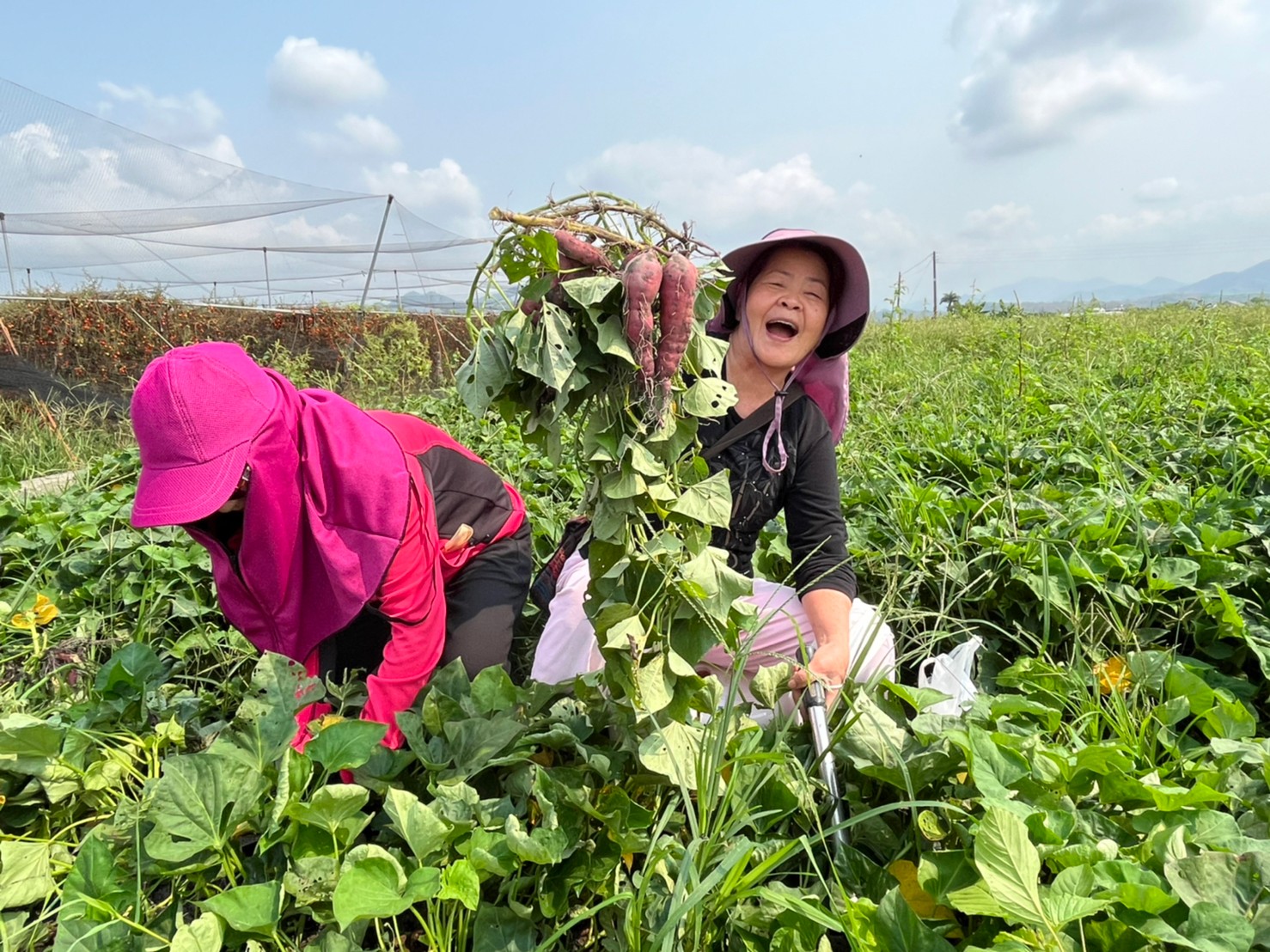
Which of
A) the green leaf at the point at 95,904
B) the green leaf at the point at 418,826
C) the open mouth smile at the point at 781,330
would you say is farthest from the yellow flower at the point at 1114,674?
the green leaf at the point at 95,904

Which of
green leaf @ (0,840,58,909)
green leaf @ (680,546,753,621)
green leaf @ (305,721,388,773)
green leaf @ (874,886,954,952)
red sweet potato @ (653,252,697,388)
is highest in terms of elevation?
red sweet potato @ (653,252,697,388)

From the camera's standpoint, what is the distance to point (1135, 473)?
9.30 ft

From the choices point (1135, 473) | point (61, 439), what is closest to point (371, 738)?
point (1135, 473)

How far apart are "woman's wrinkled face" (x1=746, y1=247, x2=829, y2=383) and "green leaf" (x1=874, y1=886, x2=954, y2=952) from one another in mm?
1298

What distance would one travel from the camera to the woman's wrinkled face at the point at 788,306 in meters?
1.89

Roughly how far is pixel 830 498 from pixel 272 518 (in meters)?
1.42

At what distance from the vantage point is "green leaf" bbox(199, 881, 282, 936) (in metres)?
0.99

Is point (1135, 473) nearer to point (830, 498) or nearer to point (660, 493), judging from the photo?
point (830, 498)

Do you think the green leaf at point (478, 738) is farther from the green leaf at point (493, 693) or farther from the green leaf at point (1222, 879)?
the green leaf at point (1222, 879)

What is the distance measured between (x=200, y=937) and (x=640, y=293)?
3.37ft

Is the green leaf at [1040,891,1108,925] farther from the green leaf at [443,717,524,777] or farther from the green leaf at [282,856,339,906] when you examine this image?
the green leaf at [282,856,339,906]

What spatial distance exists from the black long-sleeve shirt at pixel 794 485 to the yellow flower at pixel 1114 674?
0.59 metres

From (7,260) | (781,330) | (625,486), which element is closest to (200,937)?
(625,486)

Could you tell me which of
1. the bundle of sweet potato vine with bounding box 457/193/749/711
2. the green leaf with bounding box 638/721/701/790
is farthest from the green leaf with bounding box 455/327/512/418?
the green leaf with bounding box 638/721/701/790
